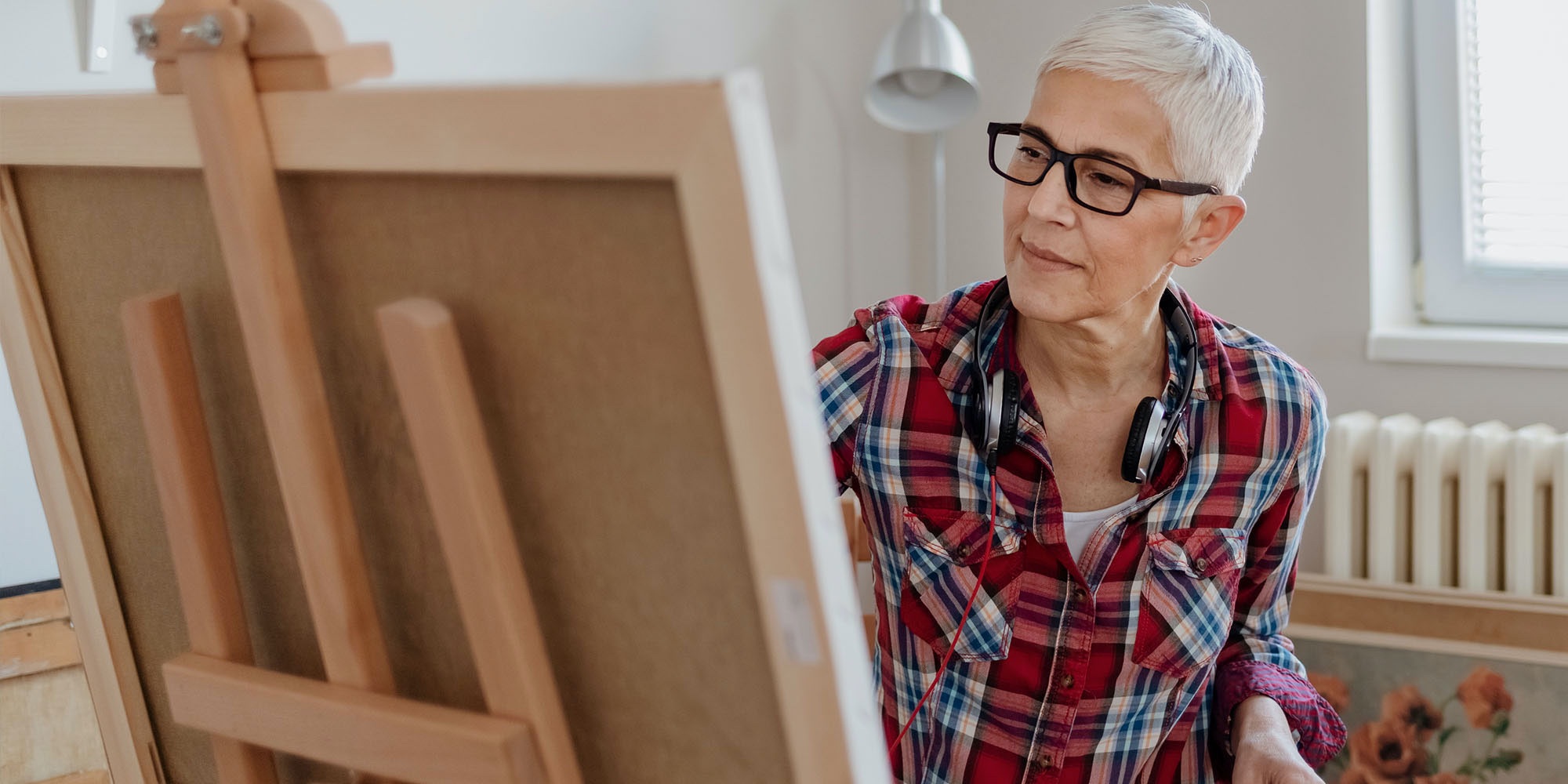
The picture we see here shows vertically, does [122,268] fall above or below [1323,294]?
above

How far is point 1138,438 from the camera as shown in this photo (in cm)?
121

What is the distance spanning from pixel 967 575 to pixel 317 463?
2.37 ft

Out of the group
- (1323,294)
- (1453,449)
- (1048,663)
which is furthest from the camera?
(1323,294)

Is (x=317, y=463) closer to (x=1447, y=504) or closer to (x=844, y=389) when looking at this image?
(x=844, y=389)

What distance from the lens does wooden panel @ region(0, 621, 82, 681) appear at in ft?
4.14

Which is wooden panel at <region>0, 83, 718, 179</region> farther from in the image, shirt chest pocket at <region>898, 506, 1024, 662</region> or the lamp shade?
the lamp shade

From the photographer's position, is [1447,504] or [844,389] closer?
[844,389]

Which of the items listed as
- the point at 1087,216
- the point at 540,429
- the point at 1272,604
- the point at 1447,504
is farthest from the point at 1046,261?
the point at 1447,504

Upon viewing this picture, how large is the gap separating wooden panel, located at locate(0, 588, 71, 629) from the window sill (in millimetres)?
1956

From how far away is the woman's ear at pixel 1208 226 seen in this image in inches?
48.7

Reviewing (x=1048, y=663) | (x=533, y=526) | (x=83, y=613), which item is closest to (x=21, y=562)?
(x=83, y=613)

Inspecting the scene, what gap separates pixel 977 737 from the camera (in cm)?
128

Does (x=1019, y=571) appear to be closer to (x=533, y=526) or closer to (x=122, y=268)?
(x=533, y=526)

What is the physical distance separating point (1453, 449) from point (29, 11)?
2011 millimetres
